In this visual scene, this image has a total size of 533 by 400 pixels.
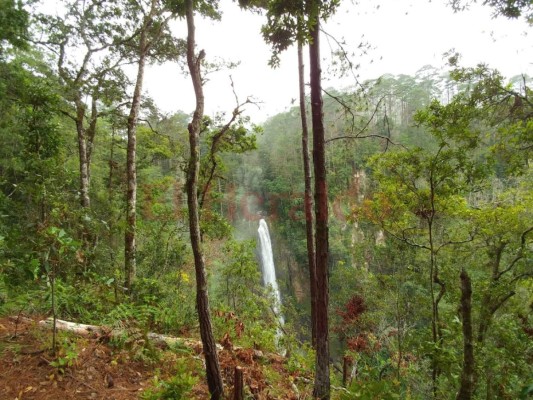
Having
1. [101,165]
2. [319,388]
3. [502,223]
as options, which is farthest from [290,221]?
[319,388]

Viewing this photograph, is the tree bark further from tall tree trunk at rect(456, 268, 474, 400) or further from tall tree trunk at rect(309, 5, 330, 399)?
tall tree trunk at rect(456, 268, 474, 400)

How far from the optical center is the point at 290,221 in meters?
26.9

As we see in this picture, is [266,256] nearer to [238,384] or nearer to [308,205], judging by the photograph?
[308,205]

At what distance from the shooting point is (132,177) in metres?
6.27

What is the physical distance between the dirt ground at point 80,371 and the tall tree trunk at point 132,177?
197 centimetres

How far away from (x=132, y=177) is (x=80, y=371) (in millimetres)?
3845

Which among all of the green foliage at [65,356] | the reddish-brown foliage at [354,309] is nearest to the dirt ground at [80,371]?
the green foliage at [65,356]

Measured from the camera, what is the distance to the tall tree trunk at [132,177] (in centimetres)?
577

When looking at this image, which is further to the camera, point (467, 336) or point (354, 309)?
point (354, 309)

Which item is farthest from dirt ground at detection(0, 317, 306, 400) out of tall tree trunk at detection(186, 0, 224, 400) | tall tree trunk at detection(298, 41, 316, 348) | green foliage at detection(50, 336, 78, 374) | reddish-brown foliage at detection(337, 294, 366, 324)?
reddish-brown foliage at detection(337, 294, 366, 324)

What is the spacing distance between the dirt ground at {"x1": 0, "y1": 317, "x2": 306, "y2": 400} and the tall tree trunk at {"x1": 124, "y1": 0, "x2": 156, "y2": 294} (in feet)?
6.45

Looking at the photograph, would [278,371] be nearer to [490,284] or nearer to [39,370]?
[39,370]

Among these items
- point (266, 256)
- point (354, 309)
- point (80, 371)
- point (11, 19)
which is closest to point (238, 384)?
point (80, 371)

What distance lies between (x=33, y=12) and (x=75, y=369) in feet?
24.2
